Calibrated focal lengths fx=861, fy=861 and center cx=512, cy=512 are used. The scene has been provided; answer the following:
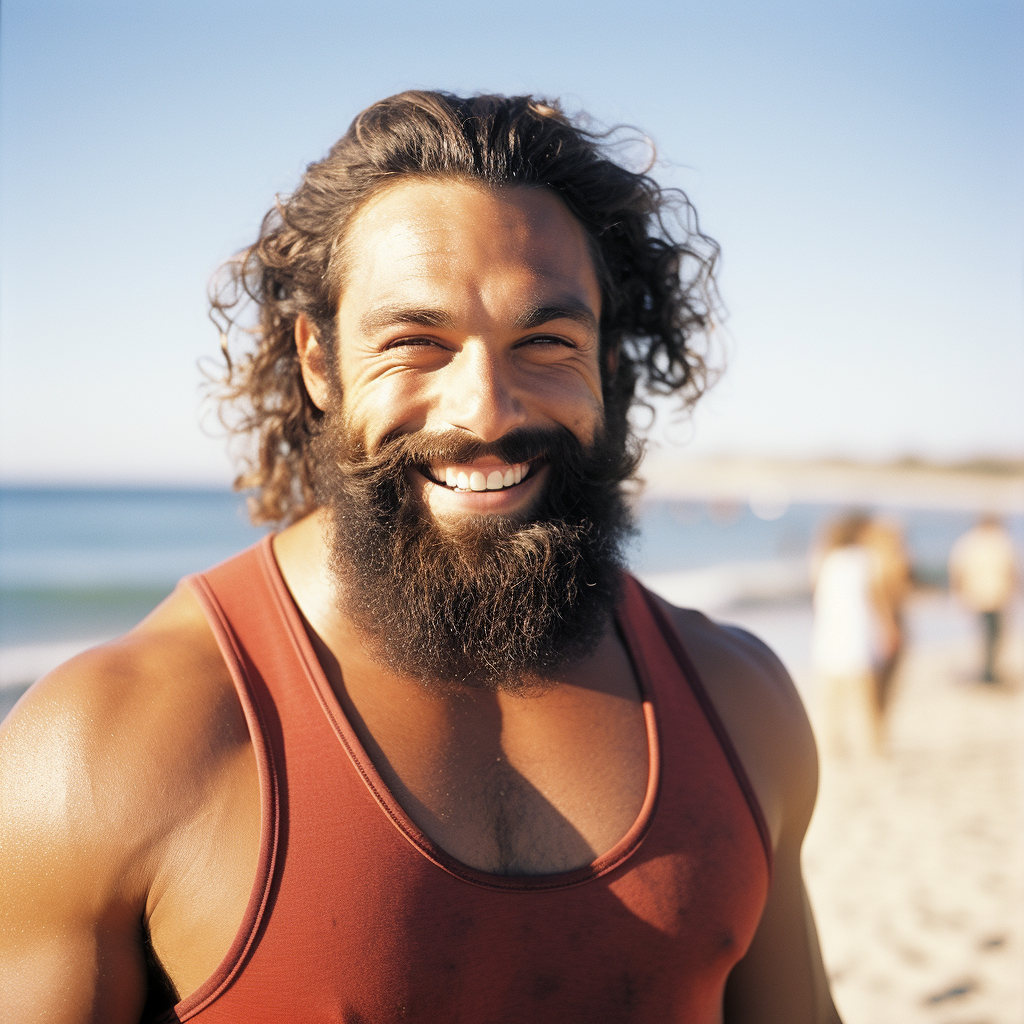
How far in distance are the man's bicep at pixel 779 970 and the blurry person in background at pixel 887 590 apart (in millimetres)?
6123

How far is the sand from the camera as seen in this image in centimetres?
441

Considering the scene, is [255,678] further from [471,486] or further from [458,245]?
[458,245]

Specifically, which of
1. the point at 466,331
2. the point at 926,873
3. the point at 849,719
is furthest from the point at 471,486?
the point at 849,719

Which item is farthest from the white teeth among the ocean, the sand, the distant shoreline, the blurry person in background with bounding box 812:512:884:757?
the distant shoreline

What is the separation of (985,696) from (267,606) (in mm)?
11614

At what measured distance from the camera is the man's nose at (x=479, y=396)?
1.74 meters

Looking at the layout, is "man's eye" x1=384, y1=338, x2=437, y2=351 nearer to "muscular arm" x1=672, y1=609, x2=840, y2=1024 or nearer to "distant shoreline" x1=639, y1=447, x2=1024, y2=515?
"muscular arm" x1=672, y1=609, x2=840, y2=1024

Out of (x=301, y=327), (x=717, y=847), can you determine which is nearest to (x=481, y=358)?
(x=301, y=327)

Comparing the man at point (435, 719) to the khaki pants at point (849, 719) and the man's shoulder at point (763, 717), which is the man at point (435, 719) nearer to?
the man's shoulder at point (763, 717)

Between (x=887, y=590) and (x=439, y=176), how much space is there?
7.10 metres

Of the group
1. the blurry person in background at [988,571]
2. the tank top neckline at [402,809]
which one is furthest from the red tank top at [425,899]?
the blurry person in background at [988,571]

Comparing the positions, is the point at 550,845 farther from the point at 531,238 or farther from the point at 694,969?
the point at 531,238

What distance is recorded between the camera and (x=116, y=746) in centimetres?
141

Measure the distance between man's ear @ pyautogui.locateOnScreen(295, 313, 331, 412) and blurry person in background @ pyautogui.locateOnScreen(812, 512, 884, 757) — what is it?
20.9ft
